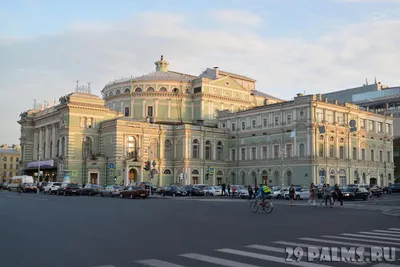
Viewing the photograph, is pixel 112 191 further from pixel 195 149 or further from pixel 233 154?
pixel 233 154

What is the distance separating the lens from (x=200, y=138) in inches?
3282

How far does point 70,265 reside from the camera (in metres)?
10.5

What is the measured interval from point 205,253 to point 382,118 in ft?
271

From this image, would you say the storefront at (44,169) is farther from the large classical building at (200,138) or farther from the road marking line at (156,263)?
the road marking line at (156,263)

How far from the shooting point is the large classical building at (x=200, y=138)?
246 ft

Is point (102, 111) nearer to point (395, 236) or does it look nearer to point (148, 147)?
point (148, 147)

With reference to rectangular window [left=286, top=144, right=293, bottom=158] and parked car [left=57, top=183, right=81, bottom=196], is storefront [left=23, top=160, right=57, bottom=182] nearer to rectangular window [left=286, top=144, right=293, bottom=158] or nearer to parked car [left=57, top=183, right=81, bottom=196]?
parked car [left=57, top=183, right=81, bottom=196]

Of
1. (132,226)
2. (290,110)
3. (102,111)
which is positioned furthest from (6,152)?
(132,226)

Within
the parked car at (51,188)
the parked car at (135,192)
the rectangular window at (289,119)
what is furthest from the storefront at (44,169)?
the rectangular window at (289,119)

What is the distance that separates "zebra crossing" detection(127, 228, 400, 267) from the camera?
416 inches

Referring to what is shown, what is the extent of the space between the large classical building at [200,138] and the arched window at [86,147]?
17 cm

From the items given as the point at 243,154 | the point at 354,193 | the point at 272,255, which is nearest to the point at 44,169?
the point at 243,154

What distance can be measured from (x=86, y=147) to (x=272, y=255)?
70.7 metres

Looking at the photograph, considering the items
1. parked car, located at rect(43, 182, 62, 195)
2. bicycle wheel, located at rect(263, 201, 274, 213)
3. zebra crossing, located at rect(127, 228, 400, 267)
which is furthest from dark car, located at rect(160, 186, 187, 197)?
zebra crossing, located at rect(127, 228, 400, 267)
